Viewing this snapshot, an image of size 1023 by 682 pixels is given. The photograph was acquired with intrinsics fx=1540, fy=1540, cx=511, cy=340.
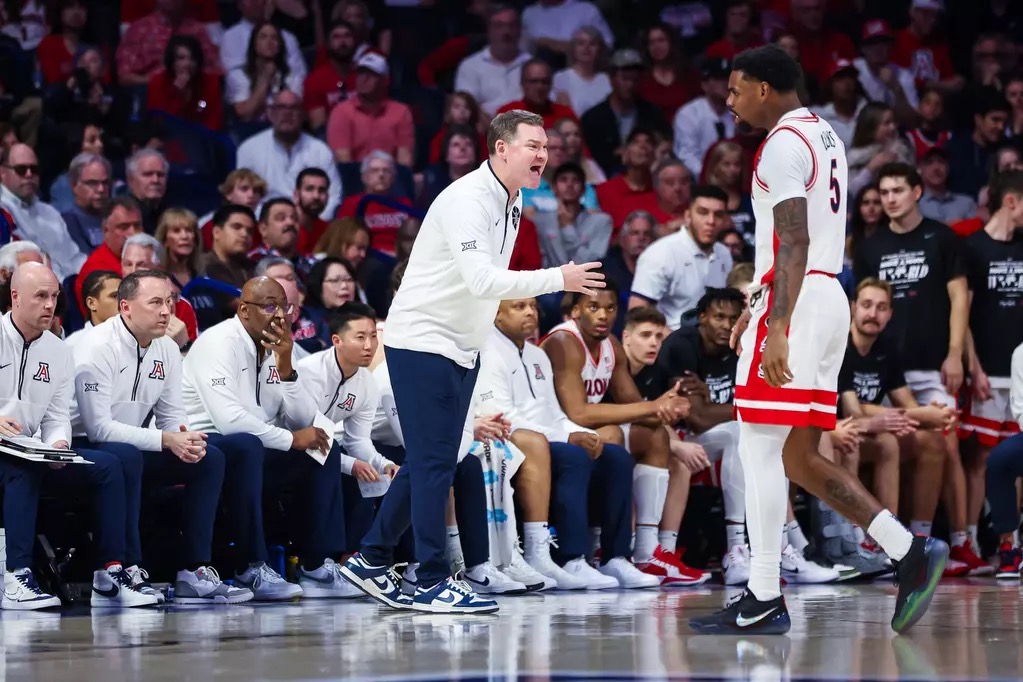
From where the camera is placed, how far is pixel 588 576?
785cm

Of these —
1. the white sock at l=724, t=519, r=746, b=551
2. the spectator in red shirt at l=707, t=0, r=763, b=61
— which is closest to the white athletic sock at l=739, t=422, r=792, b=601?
the white sock at l=724, t=519, r=746, b=551

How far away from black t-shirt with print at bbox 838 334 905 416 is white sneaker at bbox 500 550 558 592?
95.9 inches

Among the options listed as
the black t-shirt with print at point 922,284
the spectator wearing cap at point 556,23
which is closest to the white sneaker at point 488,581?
the black t-shirt with print at point 922,284

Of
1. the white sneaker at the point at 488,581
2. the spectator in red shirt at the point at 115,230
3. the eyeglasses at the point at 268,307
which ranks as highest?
the spectator in red shirt at the point at 115,230

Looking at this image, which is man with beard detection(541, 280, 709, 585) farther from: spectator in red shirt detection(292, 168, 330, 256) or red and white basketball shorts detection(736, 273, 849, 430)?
red and white basketball shorts detection(736, 273, 849, 430)

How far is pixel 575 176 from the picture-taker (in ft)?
35.7

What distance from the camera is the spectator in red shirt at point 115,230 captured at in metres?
8.64

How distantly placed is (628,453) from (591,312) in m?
0.81

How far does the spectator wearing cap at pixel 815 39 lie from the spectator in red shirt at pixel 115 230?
6.82 metres

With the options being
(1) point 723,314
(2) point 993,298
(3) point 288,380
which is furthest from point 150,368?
(2) point 993,298

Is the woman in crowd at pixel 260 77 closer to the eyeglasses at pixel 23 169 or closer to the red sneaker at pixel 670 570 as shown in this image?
the eyeglasses at pixel 23 169

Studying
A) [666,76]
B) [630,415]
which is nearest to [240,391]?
[630,415]

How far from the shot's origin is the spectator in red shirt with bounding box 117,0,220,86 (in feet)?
39.1

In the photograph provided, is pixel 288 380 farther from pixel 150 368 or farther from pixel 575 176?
pixel 575 176
